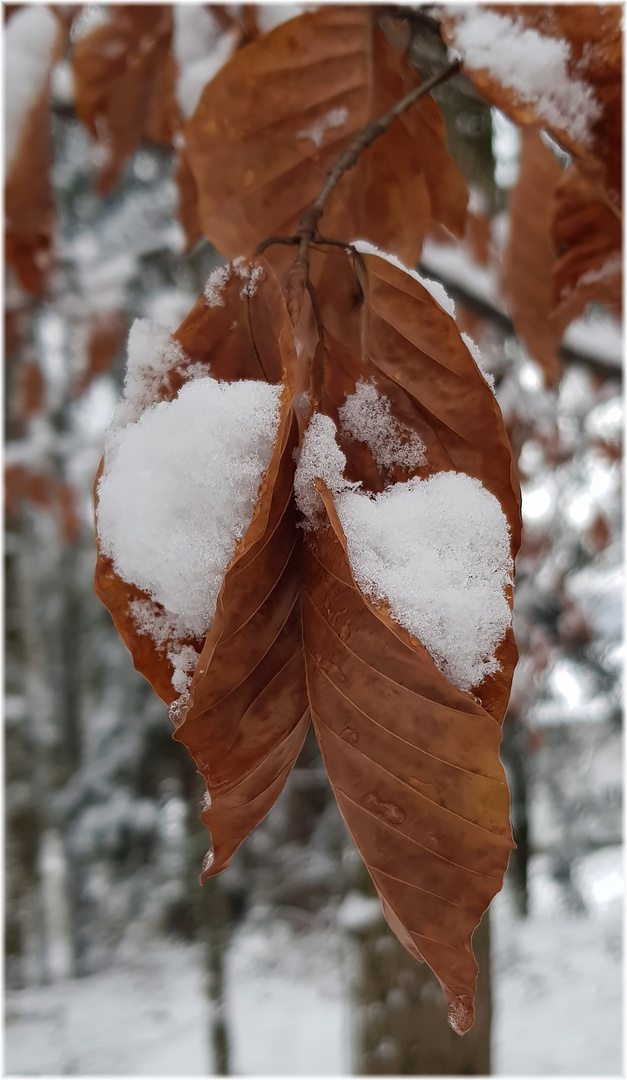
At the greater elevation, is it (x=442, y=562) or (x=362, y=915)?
(x=442, y=562)

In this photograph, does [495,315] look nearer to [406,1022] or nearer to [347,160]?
[347,160]

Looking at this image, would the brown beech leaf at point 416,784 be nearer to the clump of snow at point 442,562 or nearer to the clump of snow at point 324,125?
the clump of snow at point 442,562

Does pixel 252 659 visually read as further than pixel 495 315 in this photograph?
No

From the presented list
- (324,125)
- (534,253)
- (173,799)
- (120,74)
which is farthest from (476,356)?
(173,799)

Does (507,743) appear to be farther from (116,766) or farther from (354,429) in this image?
(354,429)

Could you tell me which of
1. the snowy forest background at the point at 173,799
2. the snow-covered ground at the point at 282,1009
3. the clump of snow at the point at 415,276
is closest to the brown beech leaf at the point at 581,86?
the clump of snow at the point at 415,276

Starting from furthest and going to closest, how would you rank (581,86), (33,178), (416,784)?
(33,178) → (581,86) → (416,784)
